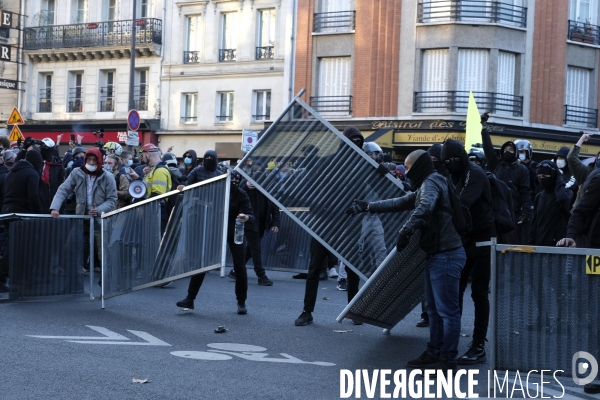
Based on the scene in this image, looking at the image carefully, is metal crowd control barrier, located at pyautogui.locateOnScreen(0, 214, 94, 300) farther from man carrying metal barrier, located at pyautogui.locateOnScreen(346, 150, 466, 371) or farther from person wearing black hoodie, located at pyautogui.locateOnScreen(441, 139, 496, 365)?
man carrying metal barrier, located at pyautogui.locateOnScreen(346, 150, 466, 371)

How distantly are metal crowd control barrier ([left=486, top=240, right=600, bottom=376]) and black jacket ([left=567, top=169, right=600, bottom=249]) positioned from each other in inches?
45.3

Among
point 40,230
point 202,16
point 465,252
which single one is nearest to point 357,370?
point 465,252

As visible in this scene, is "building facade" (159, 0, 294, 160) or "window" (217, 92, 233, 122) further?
"window" (217, 92, 233, 122)

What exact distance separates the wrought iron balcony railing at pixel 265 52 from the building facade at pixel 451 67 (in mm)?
1690

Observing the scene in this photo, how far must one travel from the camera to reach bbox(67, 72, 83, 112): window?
44.6 metres

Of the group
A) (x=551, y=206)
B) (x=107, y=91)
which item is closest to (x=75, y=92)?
(x=107, y=91)

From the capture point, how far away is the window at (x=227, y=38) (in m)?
40.2

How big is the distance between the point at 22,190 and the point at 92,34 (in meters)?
31.4

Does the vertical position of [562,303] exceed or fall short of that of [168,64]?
it falls short

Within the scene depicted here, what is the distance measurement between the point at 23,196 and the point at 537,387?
826cm

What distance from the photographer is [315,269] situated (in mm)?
10703

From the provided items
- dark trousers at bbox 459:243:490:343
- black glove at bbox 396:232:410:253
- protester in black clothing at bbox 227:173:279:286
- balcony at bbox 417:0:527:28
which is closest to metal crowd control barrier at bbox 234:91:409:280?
dark trousers at bbox 459:243:490:343

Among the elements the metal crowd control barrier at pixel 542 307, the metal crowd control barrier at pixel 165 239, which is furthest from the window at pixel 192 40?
the metal crowd control barrier at pixel 542 307

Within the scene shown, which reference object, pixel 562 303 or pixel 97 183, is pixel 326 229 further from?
pixel 97 183
